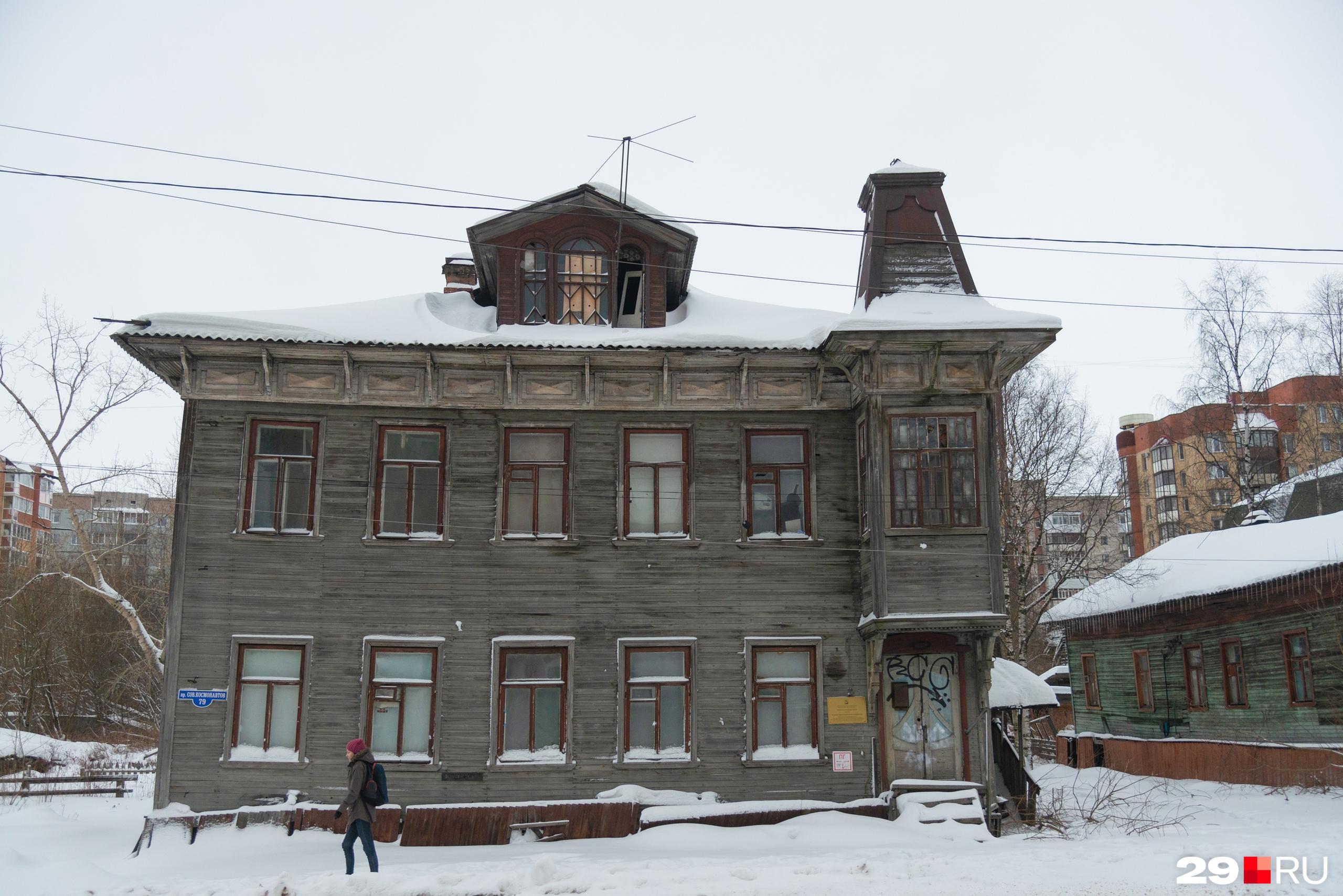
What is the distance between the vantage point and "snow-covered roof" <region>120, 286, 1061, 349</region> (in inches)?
639

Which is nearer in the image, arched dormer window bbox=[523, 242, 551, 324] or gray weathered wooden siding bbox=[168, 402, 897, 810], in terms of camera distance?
gray weathered wooden siding bbox=[168, 402, 897, 810]

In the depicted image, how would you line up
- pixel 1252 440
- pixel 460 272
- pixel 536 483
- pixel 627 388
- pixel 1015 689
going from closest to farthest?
pixel 536 483, pixel 627 388, pixel 1015 689, pixel 460 272, pixel 1252 440

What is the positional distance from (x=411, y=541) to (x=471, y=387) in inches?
104

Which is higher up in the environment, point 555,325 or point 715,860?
point 555,325

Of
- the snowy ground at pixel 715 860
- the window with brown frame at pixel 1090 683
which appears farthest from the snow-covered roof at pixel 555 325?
the window with brown frame at pixel 1090 683

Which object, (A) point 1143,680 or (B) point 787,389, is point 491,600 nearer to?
(B) point 787,389

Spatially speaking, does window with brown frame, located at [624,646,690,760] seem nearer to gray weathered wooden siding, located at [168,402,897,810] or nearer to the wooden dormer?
gray weathered wooden siding, located at [168,402,897,810]

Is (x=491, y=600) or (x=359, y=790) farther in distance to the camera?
(x=491, y=600)

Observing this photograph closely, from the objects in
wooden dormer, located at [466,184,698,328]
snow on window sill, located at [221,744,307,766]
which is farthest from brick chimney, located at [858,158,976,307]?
snow on window sill, located at [221,744,307,766]

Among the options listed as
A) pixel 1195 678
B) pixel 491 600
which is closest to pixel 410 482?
pixel 491 600

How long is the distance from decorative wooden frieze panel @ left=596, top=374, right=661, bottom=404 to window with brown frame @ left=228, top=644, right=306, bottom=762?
616 centimetres

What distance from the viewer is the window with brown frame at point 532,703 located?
16.4 m

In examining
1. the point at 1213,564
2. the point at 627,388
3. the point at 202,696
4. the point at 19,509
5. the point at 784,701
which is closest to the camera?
the point at 202,696

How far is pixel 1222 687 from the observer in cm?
2430
